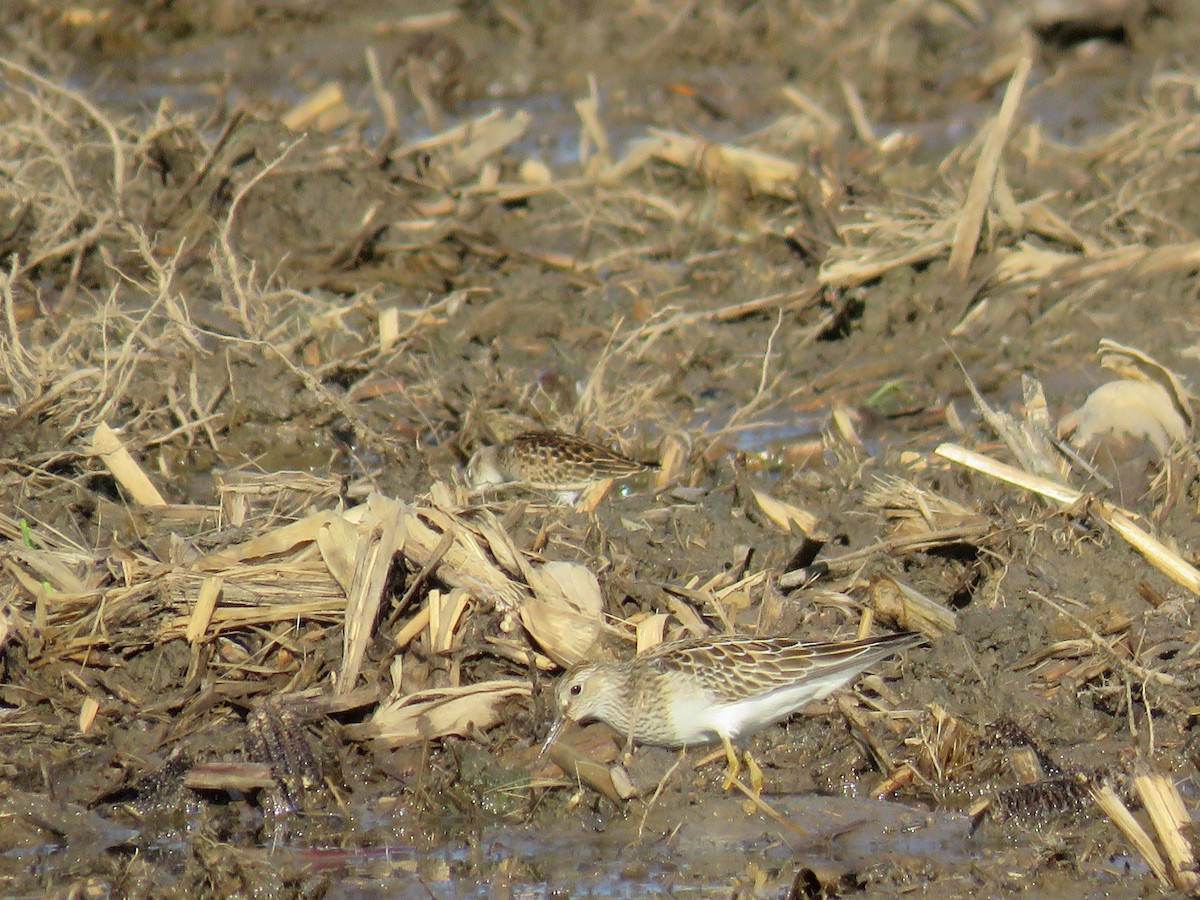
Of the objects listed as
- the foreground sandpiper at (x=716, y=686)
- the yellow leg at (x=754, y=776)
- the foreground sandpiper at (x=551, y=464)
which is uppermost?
the foreground sandpiper at (x=716, y=686)

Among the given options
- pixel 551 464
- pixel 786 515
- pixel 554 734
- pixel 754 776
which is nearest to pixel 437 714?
pixel 554 734

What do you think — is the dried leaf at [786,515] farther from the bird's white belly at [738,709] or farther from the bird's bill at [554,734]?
the bird's bill at [554,734]

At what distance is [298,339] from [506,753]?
9.42 feet

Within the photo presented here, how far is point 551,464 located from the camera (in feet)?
23.0

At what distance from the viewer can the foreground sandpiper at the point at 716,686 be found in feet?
16.9

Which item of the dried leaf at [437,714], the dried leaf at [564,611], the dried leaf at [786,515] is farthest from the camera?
the dried leaf at [786,515]

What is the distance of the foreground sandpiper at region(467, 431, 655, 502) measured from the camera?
694 centimetres

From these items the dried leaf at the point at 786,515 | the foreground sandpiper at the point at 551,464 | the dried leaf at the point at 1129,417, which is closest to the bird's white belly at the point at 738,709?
the dried leaf at the point at 786,515

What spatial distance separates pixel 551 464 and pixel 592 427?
0.66 metres

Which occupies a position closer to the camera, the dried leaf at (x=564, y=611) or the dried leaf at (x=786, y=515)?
the dried leaf at (x=564, y=611)

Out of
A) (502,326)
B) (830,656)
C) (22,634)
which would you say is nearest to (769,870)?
(830,656)

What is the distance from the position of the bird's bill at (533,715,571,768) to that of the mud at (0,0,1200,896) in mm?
50

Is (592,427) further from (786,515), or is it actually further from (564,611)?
(564,611)

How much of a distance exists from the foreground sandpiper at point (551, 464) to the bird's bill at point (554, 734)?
1.68 meters
